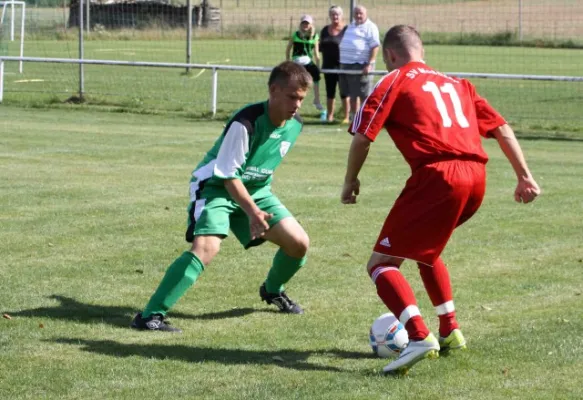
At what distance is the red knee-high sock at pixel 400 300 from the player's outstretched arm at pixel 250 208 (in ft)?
2.40

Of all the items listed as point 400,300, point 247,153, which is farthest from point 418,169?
point 247,153

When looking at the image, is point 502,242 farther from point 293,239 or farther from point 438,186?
point 438,186

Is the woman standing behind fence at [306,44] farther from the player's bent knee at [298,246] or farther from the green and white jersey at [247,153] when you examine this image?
the green and white jersey at [247,153]

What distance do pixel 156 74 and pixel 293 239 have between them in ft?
73.5

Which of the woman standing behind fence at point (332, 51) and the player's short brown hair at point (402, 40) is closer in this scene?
the player's short brown hair at point (402, 40)

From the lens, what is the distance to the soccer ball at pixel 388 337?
231 inches

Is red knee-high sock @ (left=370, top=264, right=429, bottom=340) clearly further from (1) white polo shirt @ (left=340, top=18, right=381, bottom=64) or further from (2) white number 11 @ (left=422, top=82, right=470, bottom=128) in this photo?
(1) white polo shirt @ (left=340, top=18, right=381, bottom=64)

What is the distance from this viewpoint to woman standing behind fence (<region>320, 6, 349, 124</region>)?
18.3 meters

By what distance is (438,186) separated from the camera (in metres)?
5.46

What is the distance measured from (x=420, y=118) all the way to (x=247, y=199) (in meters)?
1.11

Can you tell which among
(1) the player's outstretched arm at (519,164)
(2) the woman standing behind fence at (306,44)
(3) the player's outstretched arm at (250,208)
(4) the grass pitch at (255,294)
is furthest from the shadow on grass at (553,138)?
(3) the player's outstretched arm at (250,208)

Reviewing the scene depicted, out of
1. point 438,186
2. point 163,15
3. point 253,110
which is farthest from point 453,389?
point 163,15

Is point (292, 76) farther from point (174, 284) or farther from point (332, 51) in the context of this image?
point (332, 51)

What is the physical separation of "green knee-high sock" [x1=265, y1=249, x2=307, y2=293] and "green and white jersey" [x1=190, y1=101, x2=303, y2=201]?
443 mm
